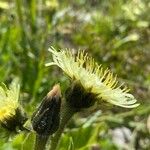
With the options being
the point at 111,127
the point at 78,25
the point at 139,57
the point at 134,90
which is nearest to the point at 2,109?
the point at 111,127

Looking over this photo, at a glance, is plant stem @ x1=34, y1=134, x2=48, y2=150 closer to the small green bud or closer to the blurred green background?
the small green bud

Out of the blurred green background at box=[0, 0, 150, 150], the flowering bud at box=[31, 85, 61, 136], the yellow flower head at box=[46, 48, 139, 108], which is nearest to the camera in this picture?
the flowering bud at box=[31, 85, 61, 136]

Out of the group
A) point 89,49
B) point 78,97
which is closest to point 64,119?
point 78,97

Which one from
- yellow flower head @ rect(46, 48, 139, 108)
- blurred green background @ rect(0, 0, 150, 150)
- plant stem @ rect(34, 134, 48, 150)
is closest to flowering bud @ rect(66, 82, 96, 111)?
yellow flower head @ rect(46, 48, 139, 108)

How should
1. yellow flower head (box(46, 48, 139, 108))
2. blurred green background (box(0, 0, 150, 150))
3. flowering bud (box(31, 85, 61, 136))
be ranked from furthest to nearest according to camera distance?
blurred green background (box(0, 0, 150, 150)) < yellow flower head (box(46, 48, 139, 108)) < flowering bud (box(31, 85, 61, 136))

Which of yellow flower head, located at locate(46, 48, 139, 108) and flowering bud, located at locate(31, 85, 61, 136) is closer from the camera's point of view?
flowering bud, located at locate(31, 85, 61, 136)

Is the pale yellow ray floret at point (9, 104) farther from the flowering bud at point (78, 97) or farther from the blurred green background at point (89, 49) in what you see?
the blurred green background at point (89, 49)

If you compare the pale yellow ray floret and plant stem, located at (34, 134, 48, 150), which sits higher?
the pale yellow ray floret
